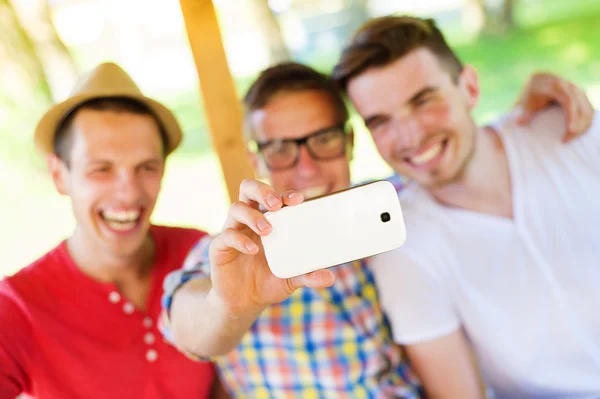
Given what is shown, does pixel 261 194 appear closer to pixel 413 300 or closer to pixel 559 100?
pixel 413 300

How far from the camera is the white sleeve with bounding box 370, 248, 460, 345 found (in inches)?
55.4

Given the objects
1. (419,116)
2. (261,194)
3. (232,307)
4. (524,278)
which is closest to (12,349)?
(232,307)

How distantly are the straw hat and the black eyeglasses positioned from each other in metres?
0.32

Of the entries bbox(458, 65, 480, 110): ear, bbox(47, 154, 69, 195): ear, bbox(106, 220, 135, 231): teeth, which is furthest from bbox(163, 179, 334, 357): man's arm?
bbox(458, 65, 480, 110): ear

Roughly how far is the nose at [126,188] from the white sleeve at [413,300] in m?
0.69

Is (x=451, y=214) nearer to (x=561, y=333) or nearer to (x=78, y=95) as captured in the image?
(x=561, y=333)

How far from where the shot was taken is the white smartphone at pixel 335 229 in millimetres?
1000

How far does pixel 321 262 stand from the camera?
3.32ft

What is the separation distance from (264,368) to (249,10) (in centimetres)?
295

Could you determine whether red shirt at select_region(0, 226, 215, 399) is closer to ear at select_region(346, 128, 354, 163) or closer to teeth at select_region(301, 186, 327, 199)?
teeth at select_region(301, 186, 327, 199)

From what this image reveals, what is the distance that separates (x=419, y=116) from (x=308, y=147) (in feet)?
1.04

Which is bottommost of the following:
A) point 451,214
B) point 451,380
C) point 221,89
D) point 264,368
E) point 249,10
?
point 451,380

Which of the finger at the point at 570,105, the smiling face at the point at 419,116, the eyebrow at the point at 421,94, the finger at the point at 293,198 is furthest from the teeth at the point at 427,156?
the finger at the point at 293,198

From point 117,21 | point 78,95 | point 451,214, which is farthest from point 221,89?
point 117,21
